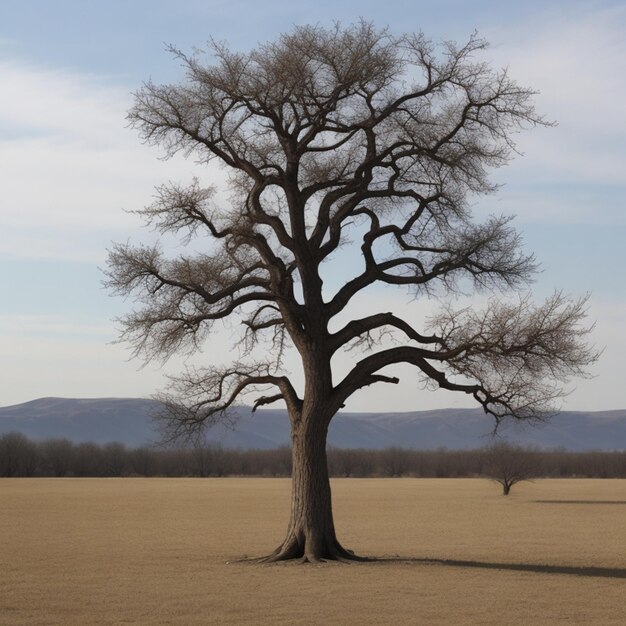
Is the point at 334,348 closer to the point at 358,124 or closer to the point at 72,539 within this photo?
the point at 358,124

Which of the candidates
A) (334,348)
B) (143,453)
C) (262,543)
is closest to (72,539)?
(262,543)

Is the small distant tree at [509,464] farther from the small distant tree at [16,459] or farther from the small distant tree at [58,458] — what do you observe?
the small distant tree at [58,458]

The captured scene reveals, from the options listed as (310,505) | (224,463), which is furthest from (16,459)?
(310,505)

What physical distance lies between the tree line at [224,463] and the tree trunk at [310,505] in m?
92.5

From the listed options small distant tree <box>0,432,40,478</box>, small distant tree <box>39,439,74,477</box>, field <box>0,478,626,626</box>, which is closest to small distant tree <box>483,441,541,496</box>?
field <box>0,478,626,626</box>

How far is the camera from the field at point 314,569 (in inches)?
742

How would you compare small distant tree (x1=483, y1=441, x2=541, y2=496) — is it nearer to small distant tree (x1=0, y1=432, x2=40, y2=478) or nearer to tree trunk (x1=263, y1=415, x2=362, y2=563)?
tree trunk (x1=263, y1=415, x2=362, y2=563)

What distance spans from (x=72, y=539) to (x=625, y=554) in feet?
56.8

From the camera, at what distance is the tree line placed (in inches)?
4820

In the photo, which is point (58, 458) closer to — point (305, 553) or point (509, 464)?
point (509, 464)

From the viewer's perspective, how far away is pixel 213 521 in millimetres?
46031

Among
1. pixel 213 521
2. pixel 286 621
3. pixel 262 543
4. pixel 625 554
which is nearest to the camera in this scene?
pixel 286 621

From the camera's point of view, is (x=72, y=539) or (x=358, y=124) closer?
(x=358, y=124)

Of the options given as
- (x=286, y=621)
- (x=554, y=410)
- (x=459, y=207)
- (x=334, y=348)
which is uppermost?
(x=459, y=207)
